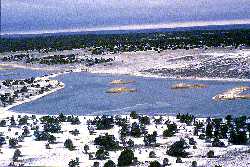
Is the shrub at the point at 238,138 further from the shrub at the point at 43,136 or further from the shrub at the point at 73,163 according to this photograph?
the shrub at the point at 43,136

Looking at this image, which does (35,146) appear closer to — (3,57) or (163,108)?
(163,108)

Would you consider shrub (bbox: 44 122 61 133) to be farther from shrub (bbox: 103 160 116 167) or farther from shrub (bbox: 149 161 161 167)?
shrub (bbox: 149 161 161 167)

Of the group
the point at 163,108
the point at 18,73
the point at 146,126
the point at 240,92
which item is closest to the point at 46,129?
the point at 146,126

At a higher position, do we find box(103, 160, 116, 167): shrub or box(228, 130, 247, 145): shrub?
box(103, 160, 116, 167): shrub

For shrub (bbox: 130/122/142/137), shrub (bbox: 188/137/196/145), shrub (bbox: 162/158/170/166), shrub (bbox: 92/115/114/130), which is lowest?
shrub (bbox: 92/115/114/130)

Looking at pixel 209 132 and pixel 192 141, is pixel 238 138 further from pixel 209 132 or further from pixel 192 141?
pixel 192 141

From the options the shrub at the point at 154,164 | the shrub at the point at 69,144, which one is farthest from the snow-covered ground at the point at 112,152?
the shrub at the point at 154,164

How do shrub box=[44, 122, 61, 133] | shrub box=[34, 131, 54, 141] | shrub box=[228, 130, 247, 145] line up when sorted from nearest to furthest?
shrub box=[228, 130, 247, 145], shrub box=[34, 131, 54, 141], shrub box=[44, 122, 61, 133]

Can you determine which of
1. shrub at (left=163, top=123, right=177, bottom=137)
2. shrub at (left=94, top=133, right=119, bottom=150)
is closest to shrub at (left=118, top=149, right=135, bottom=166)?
shrub at (left=94, top=133, right=119, bottom=150)

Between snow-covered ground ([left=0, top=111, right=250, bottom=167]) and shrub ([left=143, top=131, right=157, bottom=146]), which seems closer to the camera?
snow-covered ground ([left=0, top=111, right=250, bottom=167])
